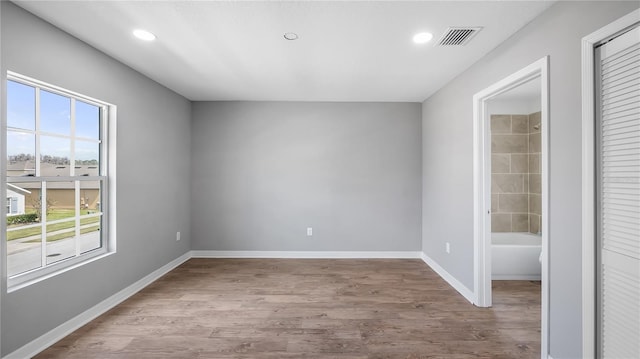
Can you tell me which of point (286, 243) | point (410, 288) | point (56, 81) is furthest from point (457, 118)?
point (56, 81)

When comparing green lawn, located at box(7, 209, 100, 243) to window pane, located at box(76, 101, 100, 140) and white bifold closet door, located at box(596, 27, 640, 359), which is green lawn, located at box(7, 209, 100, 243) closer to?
window pane, located at box(76, 101, 100, 140)

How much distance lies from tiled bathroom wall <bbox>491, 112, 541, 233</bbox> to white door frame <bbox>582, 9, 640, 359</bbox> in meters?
3.22

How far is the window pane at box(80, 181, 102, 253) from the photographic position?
2.48 m

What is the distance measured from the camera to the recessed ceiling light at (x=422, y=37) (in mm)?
2189

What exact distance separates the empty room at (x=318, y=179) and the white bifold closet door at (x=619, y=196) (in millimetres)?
10

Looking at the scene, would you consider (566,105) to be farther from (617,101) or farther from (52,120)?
(52,120)

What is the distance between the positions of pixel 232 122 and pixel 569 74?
393 cm

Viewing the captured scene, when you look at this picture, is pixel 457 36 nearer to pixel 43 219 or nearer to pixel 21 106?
pixel 21 106

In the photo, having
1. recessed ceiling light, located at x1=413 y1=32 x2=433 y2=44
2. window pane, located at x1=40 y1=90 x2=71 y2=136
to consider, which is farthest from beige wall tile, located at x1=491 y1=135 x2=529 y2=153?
window pane, located at x1=40 y1=90 x2=71 y2=136

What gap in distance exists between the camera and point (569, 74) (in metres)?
1.66

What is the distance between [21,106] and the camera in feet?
6.46

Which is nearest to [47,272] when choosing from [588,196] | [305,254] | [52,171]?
[52,171]

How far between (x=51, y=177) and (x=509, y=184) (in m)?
5.78

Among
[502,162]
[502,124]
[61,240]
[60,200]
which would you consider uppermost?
[502,124]
